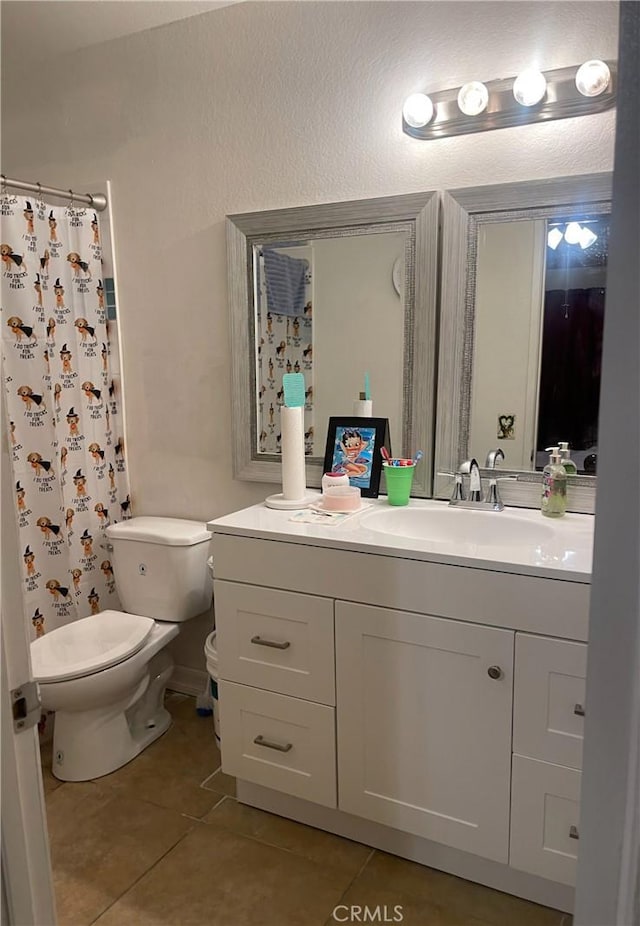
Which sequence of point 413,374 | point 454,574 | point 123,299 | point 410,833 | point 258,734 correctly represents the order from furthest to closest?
point 123,299
point 413,374
point 258,734
point 410,833
point 454,574

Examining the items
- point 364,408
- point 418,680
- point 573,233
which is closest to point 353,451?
point 364,408

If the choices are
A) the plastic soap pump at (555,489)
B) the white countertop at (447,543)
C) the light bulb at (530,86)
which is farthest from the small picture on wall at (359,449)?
the light bulb at (530,86)

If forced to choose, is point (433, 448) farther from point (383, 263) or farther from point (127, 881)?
point (127, 881)

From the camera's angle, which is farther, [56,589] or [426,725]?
[56,589]

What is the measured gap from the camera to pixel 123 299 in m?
2.64

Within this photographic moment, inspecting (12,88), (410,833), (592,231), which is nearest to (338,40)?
(592,231)

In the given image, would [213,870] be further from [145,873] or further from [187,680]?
[187,680]

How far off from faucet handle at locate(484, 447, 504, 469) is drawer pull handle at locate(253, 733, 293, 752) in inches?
38.8

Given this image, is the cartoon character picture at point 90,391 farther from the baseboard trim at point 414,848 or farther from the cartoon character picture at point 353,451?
the baseboard trim at point 414,848

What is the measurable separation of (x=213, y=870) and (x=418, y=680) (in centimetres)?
78

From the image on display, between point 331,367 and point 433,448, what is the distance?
43 centimetres

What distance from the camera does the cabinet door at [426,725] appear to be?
162cm

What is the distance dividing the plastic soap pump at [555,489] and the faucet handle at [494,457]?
148 mm

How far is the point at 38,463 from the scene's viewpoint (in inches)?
92.7
